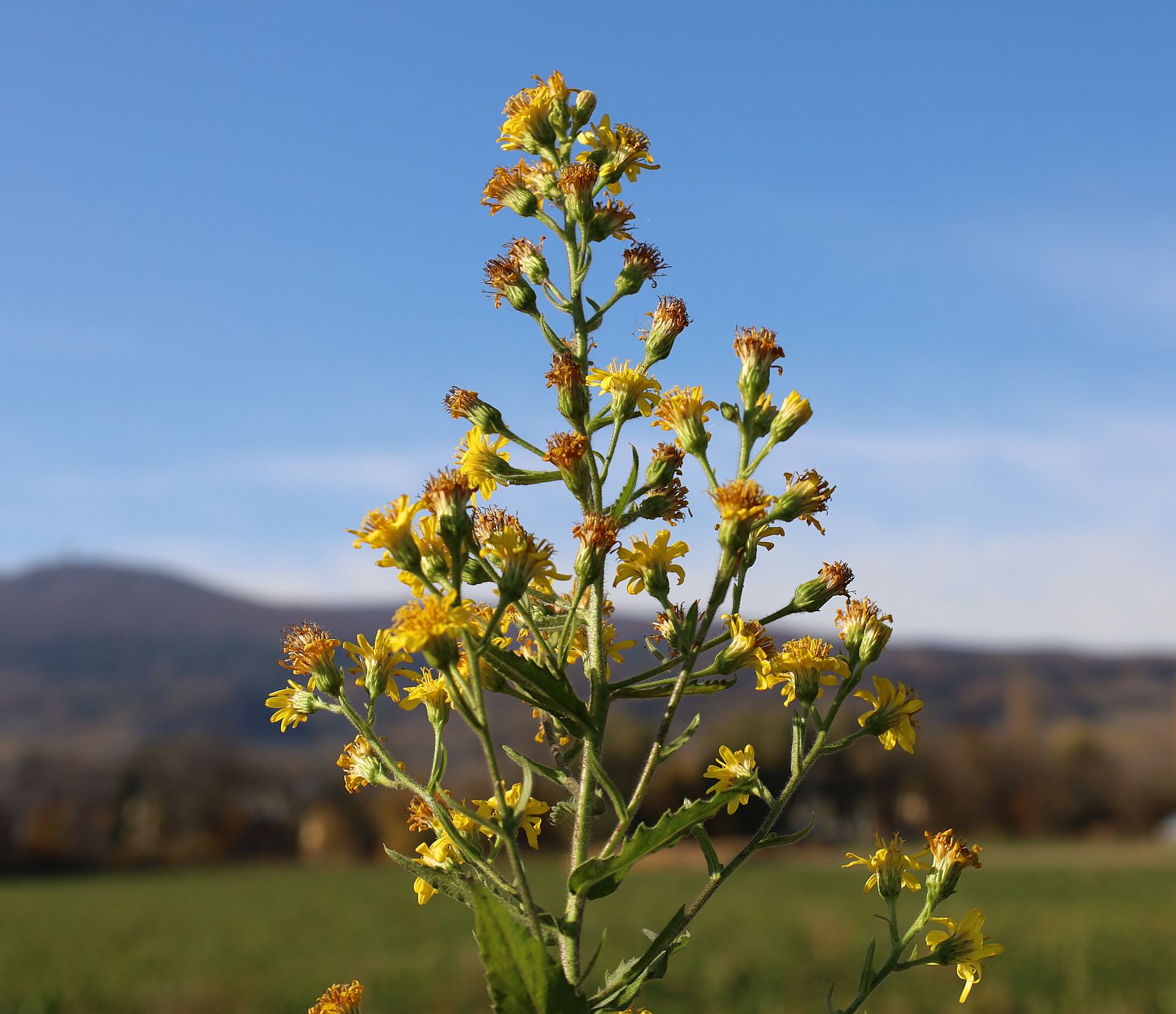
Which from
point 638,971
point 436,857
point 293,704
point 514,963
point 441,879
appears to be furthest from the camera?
point 293,704

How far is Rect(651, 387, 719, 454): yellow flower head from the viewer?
8.79 ft

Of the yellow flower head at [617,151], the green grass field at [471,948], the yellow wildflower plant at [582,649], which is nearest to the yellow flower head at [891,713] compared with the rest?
the yellow wildflower plant at [582,649]

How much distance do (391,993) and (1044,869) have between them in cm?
4421

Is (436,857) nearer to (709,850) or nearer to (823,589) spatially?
(709,850)

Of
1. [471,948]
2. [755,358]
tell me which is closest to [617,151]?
[755,358]

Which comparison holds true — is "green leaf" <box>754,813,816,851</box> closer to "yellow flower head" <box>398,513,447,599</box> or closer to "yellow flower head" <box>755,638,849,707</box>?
"yellow flower head" <box>755,638,849,707</box>

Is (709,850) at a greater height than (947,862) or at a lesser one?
greater

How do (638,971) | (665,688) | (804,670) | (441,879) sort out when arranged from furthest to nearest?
(804,670) < (665,688) < (441,879) < (638,971)

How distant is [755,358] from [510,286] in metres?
0.65

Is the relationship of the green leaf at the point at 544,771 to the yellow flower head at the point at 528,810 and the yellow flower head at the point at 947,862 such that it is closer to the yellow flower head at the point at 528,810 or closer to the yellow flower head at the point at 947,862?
the yellow flower head at the point at 528,810

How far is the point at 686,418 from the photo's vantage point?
8.82ft

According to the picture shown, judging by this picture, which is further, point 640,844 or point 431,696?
point 431,696

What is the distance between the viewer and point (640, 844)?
2.16 m

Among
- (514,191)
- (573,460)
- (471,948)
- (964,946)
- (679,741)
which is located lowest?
(471,948)
